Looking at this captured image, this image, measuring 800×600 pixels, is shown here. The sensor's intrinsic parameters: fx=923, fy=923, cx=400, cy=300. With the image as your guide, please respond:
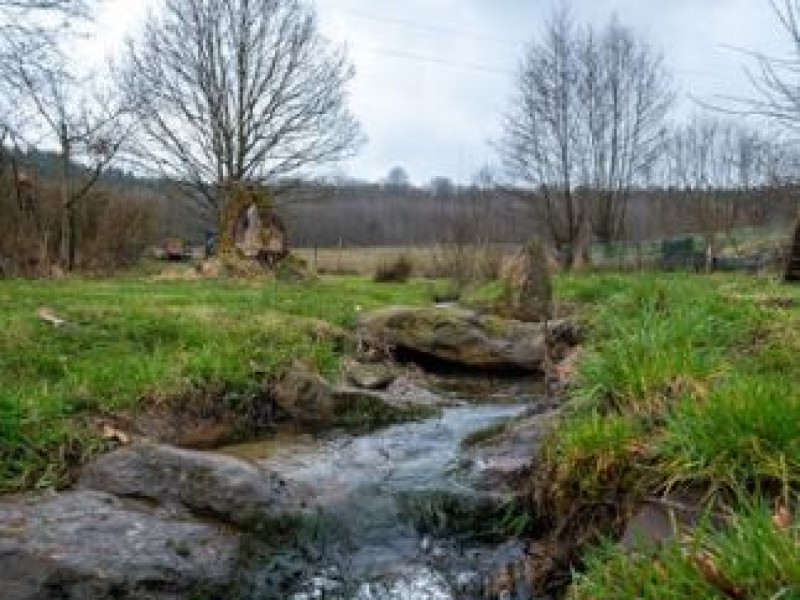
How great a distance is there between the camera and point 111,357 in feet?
23.0

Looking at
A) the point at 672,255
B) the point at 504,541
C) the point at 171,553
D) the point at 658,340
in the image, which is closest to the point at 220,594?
the point at 171,553

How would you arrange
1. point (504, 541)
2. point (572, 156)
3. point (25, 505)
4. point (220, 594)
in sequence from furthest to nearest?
point (572, 156), point (504, 541), point (25, 505), point (220, 594)

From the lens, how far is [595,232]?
99.3 feet

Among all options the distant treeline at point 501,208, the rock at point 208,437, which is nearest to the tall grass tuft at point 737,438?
the rock at point 208,437

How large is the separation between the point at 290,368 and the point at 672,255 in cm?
2186

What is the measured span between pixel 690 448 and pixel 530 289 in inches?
367

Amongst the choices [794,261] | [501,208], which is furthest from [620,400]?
[501,208]

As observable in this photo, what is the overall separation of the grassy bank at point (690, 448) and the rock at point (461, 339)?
3407mm

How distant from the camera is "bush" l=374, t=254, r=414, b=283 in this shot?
94.1ft

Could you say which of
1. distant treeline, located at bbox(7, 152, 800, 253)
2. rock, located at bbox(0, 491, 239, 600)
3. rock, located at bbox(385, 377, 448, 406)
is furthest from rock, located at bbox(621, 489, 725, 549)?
distant treeline, located at bbox(7, 152, 800, 253)

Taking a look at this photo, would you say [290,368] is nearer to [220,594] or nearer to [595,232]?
[220,594]

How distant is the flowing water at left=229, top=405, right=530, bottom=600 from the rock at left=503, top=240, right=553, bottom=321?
21.4 feet

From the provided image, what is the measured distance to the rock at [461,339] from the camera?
31.6ft

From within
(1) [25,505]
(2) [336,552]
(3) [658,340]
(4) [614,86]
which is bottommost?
(2) [336,552]
